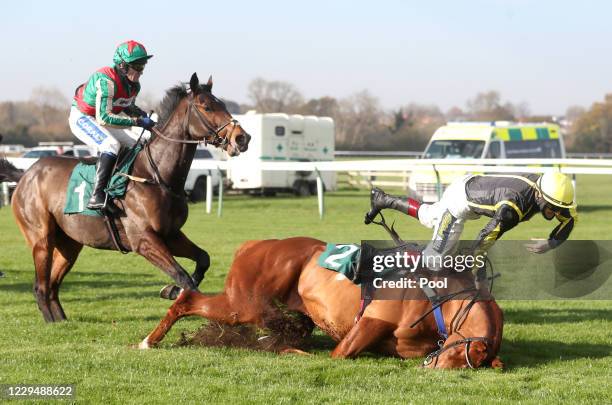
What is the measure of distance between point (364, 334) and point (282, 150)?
978 inches

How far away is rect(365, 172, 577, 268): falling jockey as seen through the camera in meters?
5.82

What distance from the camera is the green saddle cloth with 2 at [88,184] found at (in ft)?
25.2

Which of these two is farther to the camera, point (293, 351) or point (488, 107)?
point (488, 107)

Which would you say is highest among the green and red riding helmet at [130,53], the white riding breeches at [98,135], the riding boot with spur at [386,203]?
the green and red riding helmet at [130,53]

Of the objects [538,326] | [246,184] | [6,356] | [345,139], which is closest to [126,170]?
[6,356]

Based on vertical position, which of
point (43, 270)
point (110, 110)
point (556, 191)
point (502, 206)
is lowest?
point (43, 270)

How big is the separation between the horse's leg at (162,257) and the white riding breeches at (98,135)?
899mm

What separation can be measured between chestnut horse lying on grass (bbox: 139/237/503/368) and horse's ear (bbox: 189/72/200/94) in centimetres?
189

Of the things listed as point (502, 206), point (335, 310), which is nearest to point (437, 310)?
point (335, 310)

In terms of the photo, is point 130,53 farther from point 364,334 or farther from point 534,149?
point 534,149

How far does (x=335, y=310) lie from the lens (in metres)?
5.95

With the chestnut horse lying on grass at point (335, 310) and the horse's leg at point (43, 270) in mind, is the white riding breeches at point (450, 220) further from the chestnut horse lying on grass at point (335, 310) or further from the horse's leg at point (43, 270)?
the horse's leg at point (43, 270)

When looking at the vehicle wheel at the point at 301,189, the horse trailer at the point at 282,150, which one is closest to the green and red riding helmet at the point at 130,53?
the horse trailer at the point at 282,150

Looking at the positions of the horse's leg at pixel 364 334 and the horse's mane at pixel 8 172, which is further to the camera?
the horse's mane at pixel 8 172
